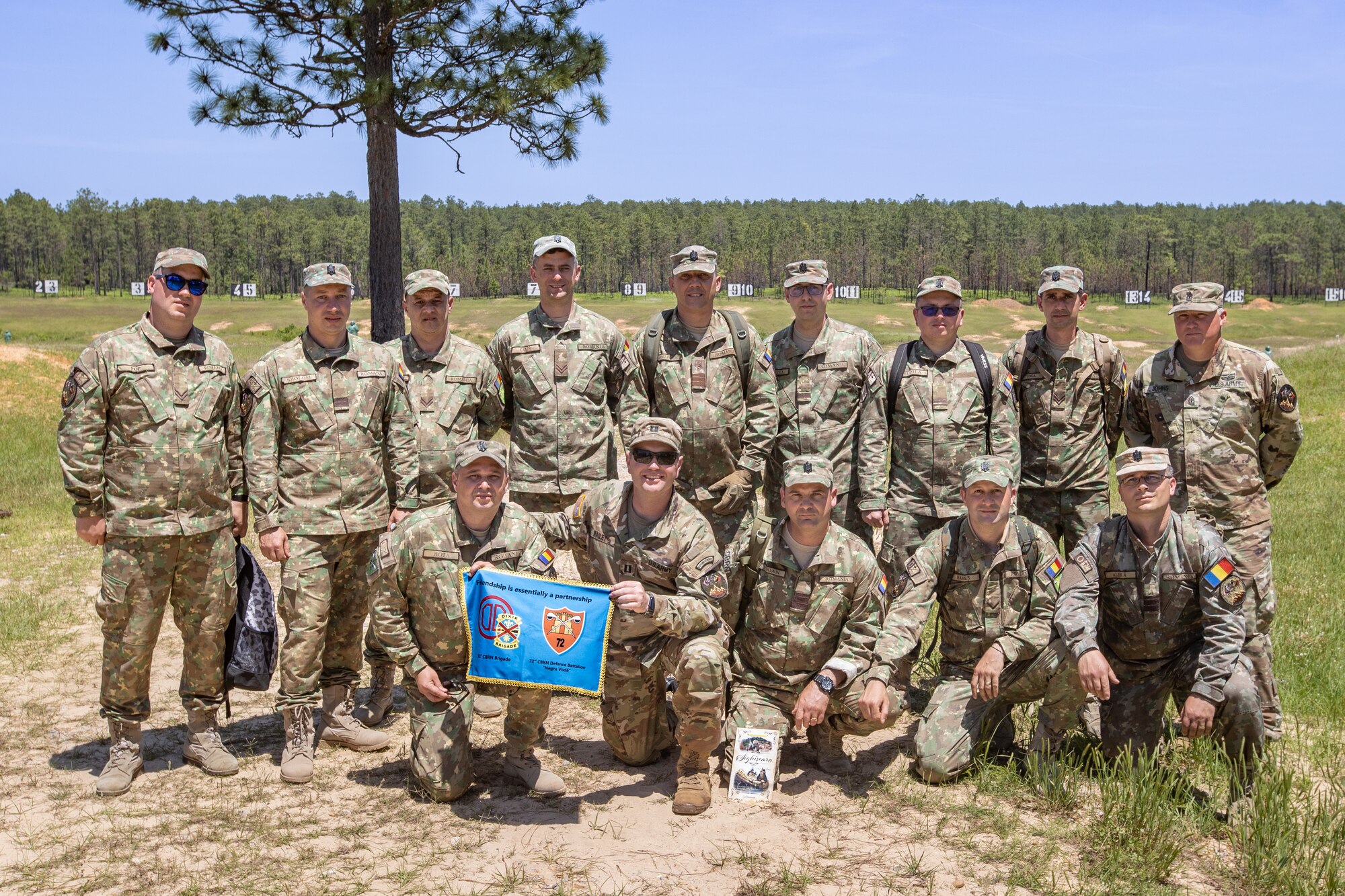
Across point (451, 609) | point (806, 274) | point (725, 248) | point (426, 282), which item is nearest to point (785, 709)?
point (451, 609)

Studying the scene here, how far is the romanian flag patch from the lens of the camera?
5250mm

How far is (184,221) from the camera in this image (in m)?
106

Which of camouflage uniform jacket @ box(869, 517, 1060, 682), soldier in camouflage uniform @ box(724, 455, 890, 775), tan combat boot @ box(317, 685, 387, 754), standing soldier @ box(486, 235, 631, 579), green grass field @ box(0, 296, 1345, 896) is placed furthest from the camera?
standing soldier @ box(486, 235, 631, 579)

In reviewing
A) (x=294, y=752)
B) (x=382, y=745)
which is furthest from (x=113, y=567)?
(x=382, y=745)

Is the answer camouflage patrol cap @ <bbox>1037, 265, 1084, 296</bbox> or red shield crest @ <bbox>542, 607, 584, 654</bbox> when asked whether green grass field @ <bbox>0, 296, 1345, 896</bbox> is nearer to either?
red shield crest @ <bbox>542, 607, 584, 654</bbox>

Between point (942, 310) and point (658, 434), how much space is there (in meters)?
2.33

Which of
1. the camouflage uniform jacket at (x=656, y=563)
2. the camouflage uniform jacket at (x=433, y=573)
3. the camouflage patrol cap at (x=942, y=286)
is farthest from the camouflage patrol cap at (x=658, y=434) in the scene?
the camouflage patrol cap at (x=942, y=286)

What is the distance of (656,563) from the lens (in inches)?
221

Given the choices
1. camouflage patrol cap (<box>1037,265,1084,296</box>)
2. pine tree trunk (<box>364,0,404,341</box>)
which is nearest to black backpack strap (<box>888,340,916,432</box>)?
camouflage patrol cap (<box>1037,265,1084,296</box>)

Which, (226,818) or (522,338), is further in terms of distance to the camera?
(522,338)

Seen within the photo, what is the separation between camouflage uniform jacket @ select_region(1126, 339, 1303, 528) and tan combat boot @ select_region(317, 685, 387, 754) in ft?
16.7

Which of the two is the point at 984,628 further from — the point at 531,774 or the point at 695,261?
the point at 695,261

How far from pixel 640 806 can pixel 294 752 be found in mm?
2022

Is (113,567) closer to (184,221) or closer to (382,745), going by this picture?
(382,745)
